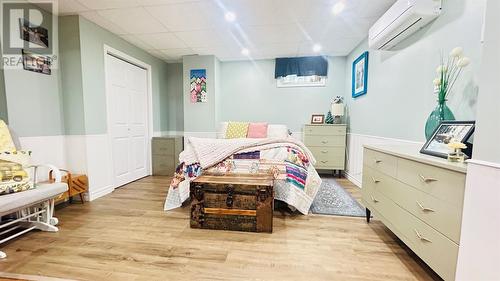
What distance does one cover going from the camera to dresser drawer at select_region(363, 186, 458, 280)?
1079 millimetres

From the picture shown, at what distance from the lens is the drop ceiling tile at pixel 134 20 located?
2463 mm

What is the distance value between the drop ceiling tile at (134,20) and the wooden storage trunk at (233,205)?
214 cm

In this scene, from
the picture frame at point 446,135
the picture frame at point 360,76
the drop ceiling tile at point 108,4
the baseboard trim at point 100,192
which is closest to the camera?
the picture frame at point 446,135

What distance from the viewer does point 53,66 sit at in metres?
2.57

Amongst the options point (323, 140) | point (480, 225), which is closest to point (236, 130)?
point (323, 140)

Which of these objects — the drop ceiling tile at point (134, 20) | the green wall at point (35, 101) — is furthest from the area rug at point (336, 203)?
the green wall at point (35, 101)

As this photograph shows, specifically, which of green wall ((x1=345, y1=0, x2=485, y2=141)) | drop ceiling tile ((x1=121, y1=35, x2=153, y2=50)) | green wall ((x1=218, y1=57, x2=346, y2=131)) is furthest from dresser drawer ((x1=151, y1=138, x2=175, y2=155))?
green wall ((x1=345, y1=0, x2=485, y2=141))

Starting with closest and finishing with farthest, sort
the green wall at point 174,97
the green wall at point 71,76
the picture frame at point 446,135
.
Result: the picture frame at point 446,135 → the green wall at point 71,76 → the green wall at point 174,97

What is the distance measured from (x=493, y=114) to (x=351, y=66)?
10.7ft

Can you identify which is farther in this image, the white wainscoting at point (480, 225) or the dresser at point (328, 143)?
the dresser at point (328, 143)

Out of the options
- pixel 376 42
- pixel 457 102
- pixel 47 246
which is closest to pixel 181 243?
pixel 47 246

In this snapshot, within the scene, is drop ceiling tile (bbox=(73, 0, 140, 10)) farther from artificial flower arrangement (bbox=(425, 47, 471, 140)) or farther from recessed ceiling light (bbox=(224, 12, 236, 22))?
artificial flower arrangement (bbox=(425, 47, 471, 140))

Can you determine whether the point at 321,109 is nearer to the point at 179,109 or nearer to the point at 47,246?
the point at 179,109

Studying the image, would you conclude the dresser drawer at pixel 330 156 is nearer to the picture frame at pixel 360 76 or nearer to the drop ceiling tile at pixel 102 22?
the picture frame at pixel 360 76
